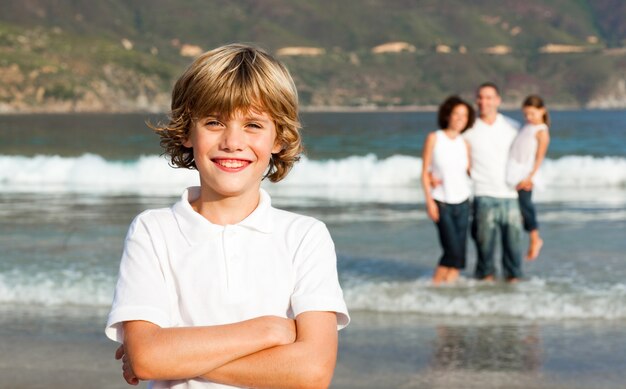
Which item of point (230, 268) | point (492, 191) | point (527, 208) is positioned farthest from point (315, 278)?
point (527, 208)

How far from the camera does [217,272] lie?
98.8 inches

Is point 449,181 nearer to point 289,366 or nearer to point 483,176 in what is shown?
point 483,176

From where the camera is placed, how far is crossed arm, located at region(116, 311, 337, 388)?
2.47 meters

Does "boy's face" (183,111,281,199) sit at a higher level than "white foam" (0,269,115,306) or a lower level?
higher

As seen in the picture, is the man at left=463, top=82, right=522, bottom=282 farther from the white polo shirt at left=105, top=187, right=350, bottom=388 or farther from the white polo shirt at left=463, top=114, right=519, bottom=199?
the white polo shirt at left=105, top=187, right=350, bottom=388

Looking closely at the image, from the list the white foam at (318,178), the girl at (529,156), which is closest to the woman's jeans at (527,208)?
the girl at (529,156)

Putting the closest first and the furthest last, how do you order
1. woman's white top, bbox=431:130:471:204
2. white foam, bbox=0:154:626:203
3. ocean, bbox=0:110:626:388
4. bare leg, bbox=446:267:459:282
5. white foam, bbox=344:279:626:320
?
ocean, bbox=0:110:626:388 < white foam, bbox=344:279:626:320 < woman's white top, bbox=431:130:471:204 < bare leg, bbox=446:267:459:282 < white foam, bbox=0:154:626:203

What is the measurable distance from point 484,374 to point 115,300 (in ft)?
15.6

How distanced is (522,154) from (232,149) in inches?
310

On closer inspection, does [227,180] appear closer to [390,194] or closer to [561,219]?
[561,219]

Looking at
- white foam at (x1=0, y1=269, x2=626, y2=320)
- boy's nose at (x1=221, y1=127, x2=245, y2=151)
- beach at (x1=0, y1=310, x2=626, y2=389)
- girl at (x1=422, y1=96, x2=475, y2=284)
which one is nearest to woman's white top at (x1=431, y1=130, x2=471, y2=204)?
girl at (x1=422, y1=96, x2=475, y2=284)

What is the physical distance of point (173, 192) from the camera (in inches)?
888

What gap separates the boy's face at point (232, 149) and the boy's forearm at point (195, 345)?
327 millimetres

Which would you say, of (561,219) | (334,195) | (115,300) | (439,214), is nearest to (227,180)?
(115,300)
